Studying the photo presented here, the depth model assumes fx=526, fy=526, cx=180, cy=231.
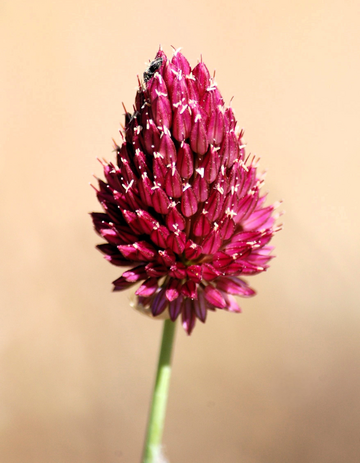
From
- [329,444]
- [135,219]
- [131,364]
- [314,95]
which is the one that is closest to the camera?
[135,219]

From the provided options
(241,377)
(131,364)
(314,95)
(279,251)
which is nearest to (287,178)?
(279,251)

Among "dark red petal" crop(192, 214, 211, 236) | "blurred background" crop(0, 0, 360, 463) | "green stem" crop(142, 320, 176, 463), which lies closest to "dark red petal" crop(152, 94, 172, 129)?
"dark red petal" crop(192, 214, 211, 236)

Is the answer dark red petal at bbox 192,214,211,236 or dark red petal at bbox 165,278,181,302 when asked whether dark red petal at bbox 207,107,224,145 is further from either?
Answer: dark red petal at bbox 165,278,181,302

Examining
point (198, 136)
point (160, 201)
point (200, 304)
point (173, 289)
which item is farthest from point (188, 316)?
point (198, 136)

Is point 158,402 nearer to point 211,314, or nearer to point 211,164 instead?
point 211,164

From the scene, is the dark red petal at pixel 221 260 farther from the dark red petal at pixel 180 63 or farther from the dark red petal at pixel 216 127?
the dark red petal at pixel 180 63

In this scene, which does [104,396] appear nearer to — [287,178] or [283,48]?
[287,178]
